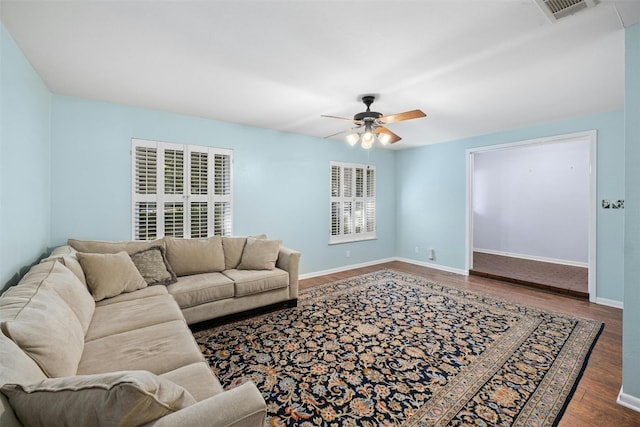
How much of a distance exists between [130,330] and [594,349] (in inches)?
154

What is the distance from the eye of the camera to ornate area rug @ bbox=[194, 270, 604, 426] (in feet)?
5.96

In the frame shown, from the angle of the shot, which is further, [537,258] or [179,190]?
[537,258]

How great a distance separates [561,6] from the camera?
1722mm

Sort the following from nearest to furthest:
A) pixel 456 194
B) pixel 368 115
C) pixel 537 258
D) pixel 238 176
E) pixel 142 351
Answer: pixel 142 351 < pixel 368 115 < pixel 238 176 < pixel 456 194 < pixel 537 258

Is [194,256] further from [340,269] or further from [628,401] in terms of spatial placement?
[628,401]

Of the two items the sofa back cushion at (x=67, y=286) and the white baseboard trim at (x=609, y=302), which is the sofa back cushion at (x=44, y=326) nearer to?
the sofa back cushion at (x=67, y=286)

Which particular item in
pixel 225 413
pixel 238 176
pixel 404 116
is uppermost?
pixel 404 116

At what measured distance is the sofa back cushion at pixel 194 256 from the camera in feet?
10.8

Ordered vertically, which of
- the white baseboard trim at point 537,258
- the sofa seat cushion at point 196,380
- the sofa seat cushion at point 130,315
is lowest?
the white baseboard trim at point 537,258

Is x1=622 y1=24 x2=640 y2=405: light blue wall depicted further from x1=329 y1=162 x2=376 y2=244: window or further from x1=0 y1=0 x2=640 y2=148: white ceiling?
x1=329 y1=162 x2=376 y2=244: window

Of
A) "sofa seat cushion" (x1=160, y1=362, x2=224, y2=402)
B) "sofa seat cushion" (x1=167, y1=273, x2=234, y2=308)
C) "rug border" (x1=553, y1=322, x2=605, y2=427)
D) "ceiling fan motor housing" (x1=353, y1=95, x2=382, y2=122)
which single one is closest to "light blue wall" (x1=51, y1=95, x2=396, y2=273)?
"sofa seat cushion" (x1=167, y1=273, x2=234, y2=308)

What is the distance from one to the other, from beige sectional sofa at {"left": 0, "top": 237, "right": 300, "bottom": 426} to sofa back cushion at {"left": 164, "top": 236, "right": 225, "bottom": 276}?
12mm

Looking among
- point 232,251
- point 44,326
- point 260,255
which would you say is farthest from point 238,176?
point 44,326

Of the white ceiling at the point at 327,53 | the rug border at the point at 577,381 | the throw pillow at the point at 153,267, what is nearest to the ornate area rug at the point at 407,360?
the rug border at the point at 577,381
